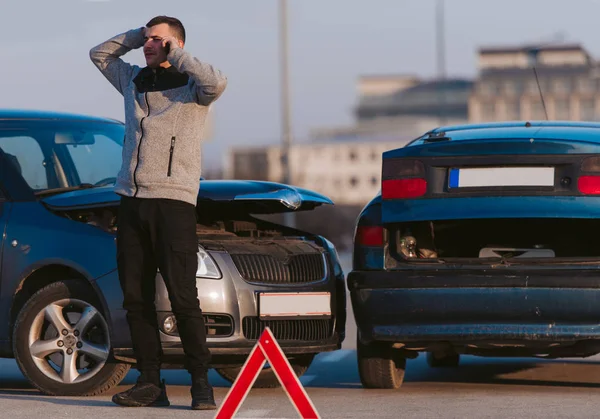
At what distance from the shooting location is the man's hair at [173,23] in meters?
7.08

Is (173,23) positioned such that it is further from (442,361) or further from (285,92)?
(285,92)

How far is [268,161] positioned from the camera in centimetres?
16825

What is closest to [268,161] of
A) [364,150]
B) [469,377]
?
[364,150]

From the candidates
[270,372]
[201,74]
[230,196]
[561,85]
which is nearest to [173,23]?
[201,74]

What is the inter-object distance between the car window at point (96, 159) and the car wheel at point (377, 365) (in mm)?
1930

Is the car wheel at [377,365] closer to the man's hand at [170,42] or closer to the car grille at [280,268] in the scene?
the car grille at [280,268]

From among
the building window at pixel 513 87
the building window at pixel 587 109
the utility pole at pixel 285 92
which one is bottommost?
the building window at pixel 587 109

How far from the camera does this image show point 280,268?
25.8 ft

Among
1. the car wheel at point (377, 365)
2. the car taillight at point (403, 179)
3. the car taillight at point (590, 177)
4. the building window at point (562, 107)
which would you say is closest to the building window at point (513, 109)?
the building window at point (562, 107)

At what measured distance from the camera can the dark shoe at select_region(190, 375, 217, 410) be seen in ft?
22.8

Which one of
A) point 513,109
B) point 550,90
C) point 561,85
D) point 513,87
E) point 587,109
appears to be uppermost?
point 561,85

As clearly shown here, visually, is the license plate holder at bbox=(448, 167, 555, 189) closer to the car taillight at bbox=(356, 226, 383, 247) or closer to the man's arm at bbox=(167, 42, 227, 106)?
the car taillight at bbox=(356, 226, 383, 247)

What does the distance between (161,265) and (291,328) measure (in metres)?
1.10

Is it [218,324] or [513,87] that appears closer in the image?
[218,324]
